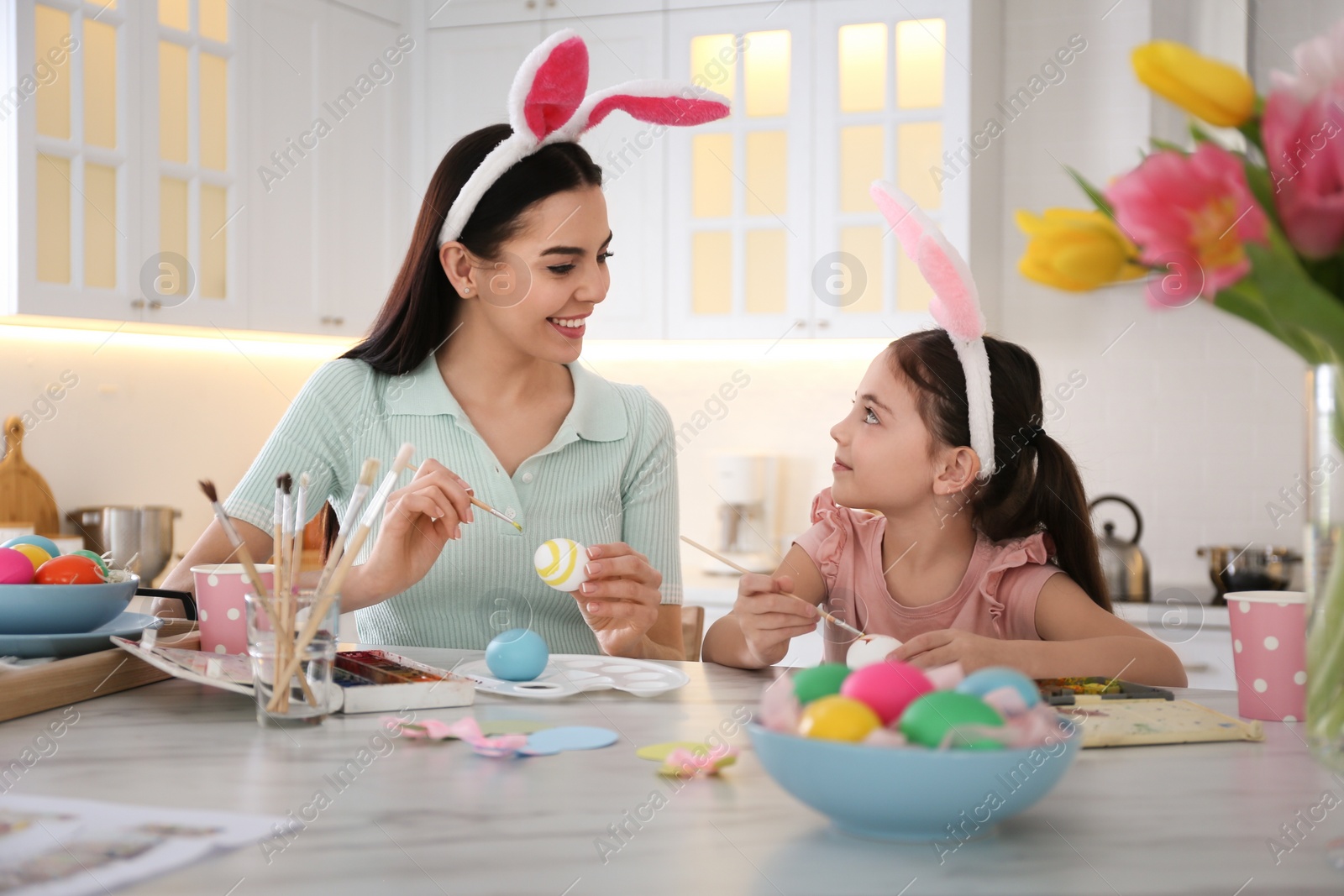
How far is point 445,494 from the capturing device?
142cm

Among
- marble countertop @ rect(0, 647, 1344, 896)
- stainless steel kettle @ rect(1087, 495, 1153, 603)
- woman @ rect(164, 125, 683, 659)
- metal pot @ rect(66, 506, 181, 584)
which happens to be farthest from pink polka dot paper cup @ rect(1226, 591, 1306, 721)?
metal pot @ rect(66, 506, 181, 584)

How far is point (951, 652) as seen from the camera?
128 cm

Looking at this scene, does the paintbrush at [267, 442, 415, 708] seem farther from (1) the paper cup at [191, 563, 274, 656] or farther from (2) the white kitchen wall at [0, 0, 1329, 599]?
(2) the white kitchen wall at [0, 0, 1329, 599]

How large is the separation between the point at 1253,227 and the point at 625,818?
1.81 feet

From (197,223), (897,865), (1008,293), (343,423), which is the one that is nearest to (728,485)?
(1008,293)

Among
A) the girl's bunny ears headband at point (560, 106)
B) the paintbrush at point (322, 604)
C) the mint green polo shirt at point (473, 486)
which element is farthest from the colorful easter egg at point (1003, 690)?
the girl's bunny ears headband at point (560, 106)

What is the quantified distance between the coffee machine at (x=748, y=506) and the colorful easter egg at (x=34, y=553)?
2573 millimetres

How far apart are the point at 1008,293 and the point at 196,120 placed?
237cm

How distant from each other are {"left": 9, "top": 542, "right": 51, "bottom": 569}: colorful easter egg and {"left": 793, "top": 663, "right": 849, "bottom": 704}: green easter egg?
0.89 meters

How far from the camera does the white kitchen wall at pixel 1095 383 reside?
3346 millimetres

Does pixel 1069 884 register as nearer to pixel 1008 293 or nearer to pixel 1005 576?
pixel 1005 576

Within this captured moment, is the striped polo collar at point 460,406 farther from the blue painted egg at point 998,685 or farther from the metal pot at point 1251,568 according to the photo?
the metal pot at point 1251,568

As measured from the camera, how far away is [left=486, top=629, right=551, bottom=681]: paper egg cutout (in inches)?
50.1

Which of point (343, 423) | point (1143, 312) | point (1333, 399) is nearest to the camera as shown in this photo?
point (1333, 399)
